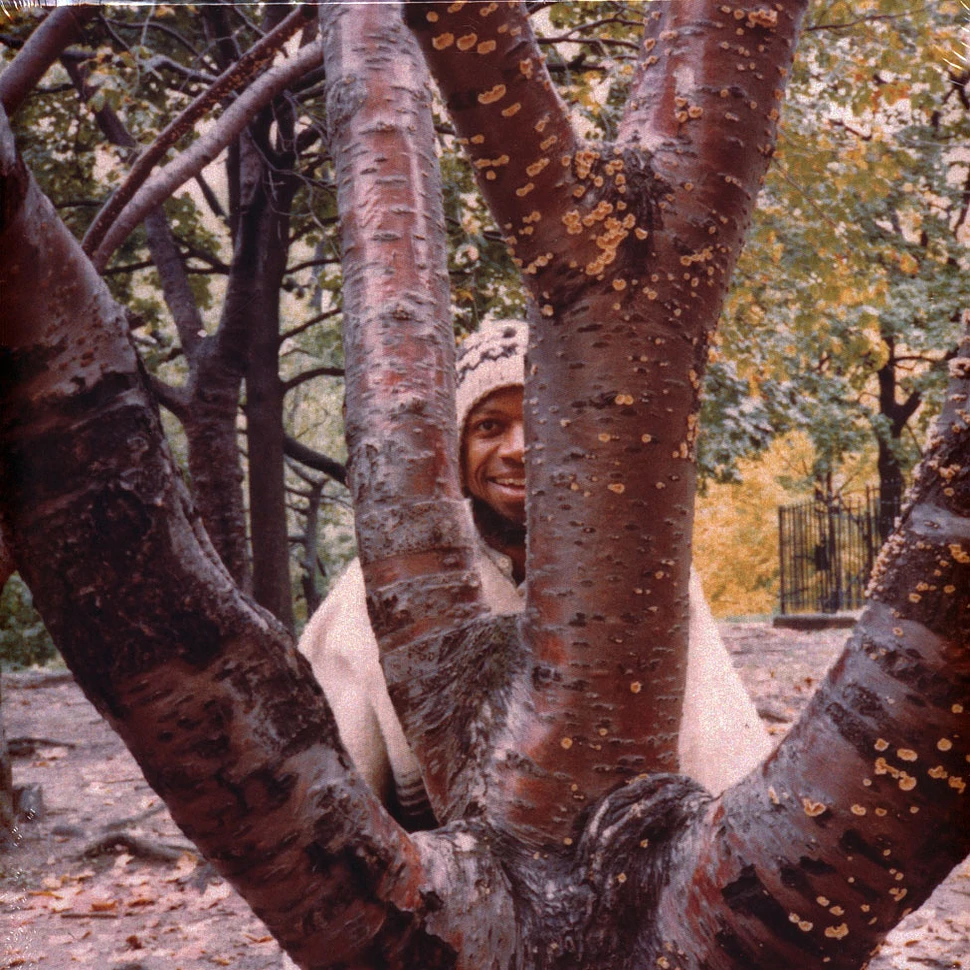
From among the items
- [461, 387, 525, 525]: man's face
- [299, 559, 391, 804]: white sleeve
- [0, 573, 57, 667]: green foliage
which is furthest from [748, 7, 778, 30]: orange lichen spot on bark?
[0, 573, 57, 667]: green foliage

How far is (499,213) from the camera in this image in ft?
4.59

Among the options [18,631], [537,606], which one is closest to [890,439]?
[18,631]

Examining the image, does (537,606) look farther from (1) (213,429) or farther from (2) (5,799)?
(1) (213,429)

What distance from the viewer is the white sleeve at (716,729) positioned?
1982 millimetres

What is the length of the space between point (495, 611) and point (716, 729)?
513 mm

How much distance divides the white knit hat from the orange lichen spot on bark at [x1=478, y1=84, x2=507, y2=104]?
933 mm

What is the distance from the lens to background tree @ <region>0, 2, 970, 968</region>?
0.94m

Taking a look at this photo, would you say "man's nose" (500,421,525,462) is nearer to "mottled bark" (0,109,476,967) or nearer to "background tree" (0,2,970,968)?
"background tree" (0,2,970,968)

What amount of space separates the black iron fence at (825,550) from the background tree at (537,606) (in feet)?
57.1

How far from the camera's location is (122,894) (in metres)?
5.67

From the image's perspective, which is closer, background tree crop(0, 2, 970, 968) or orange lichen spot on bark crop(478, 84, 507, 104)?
background tree crop(0, 2, 970, 968)

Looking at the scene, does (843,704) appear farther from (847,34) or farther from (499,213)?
(847,34)

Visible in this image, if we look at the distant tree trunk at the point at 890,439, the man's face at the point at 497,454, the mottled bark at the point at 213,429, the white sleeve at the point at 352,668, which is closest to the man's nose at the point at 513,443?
the man's face at the point at 497,454

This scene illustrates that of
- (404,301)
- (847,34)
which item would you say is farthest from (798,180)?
(404,301)
